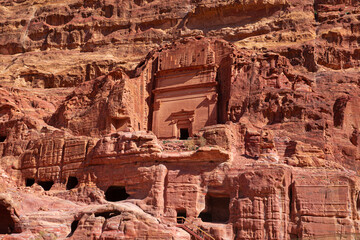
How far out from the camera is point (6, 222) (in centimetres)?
2028

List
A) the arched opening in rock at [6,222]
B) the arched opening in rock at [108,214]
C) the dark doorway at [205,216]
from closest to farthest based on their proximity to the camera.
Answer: the arched opening in rock at [108,214], the arched opening in rock at [6,222], the dark doorway at [205,216]

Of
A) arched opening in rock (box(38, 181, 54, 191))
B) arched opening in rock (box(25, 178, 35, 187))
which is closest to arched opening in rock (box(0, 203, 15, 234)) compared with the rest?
arched opening in rock (box(38, 181, 54, 191))

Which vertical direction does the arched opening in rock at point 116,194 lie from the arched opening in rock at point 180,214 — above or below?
above

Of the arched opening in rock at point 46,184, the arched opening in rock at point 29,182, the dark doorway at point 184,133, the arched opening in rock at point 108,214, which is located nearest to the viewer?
the arched opening in rock at point 108,214

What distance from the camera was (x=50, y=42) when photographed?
1924 inches

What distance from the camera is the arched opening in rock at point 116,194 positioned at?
23562 millimetres

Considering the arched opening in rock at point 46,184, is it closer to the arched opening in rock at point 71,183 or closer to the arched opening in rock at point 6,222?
the arched opening in rock at point 71,183

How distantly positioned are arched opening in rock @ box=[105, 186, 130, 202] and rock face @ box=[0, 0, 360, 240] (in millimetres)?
102

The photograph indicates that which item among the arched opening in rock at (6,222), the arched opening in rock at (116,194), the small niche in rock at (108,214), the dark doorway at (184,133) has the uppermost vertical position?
the dark doorway at (184,133)

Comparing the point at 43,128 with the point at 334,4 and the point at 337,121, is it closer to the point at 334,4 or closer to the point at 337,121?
the point at 337,121

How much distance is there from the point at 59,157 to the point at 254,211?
38.6ft

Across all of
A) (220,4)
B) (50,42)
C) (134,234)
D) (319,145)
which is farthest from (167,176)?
(50,42)

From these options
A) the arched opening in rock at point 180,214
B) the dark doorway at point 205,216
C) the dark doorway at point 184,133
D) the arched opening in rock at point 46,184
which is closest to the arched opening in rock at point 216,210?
the dark doorway at point 205,216

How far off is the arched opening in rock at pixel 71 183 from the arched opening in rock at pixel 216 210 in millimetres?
7530
